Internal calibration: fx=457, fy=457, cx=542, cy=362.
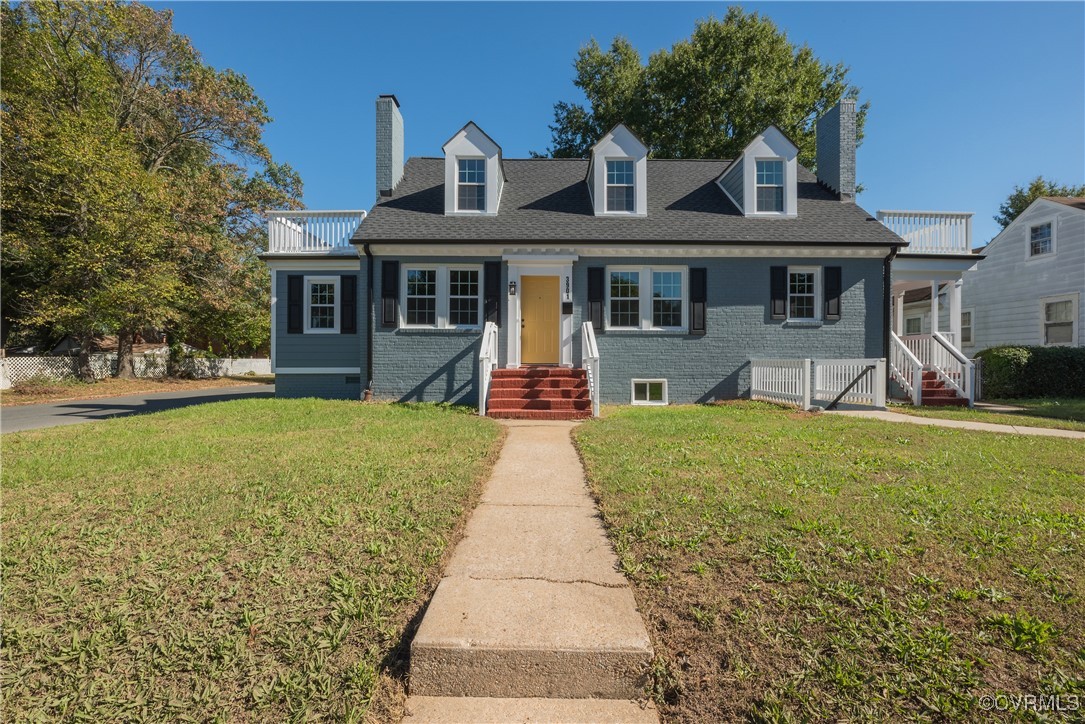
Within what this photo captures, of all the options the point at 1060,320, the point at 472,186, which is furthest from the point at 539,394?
the point at 1060,320

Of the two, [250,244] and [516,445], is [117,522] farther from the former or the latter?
[250,244]

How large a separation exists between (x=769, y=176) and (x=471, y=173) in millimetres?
7757

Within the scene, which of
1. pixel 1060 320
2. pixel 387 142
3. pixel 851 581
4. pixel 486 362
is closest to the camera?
pixel 851 581

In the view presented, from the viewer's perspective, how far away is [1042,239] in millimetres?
15953

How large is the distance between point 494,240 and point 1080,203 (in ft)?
64.3

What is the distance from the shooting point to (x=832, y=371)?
33.3 feet

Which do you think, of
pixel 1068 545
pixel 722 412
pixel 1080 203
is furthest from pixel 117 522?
pixel 1080 203

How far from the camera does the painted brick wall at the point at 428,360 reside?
36.4ft

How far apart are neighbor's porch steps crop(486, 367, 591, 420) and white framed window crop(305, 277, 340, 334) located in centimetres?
527

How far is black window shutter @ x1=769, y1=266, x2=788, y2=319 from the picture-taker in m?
11.2

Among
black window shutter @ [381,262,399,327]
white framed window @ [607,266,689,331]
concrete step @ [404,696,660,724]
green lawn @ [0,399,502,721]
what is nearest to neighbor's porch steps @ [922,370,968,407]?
white framed window @ [607,266,689,331]

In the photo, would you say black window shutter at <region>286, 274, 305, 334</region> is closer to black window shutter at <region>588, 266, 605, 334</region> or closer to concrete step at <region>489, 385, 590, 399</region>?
concrete step at <region>489, 385, 590, 399</region>

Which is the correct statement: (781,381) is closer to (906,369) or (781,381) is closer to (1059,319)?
(906,369)

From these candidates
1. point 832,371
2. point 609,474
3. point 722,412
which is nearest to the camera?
point 609,474
